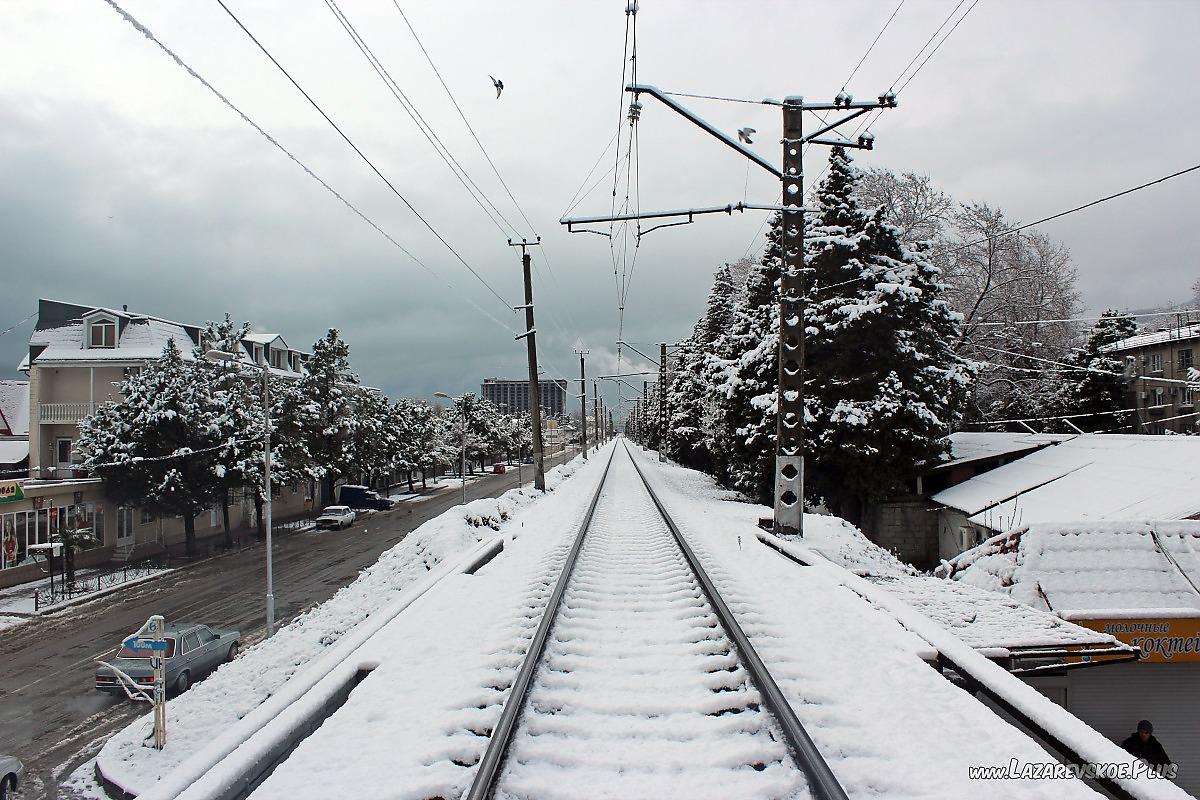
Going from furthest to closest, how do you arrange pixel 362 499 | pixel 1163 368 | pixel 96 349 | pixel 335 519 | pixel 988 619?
pixel 362 499, pixel 1163 368, pixel 335 519, pixel 96 349, pixel 988 619

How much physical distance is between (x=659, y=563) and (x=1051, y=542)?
585 centimetres

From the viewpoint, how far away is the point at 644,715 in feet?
15.3

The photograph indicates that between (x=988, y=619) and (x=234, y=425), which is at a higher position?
(x=234, y=425)

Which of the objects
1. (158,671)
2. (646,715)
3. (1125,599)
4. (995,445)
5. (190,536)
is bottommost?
(190,536)

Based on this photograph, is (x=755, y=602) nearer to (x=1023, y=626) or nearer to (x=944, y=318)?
(x=1023, y=626)

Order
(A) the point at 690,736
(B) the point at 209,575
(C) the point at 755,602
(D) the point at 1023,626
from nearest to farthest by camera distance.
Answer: (A) the point at 690,736 → (D) the point at 1023,626 → (C) the point at 755,602 → (B) the point at 209,575

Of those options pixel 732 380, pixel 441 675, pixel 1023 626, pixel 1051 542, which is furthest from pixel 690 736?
pixel 732 380

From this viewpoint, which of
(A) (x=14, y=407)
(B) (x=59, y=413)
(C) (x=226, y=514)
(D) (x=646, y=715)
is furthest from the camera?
(A) (x=14, y=407)

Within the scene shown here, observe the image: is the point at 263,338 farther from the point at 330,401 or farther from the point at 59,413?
the point at 59,413

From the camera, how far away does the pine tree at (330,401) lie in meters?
44.0

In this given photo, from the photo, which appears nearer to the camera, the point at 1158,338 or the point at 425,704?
the point at 425,704

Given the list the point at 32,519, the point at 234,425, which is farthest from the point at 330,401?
the point at 32,519

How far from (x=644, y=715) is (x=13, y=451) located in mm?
47318

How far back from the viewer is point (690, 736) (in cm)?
434
